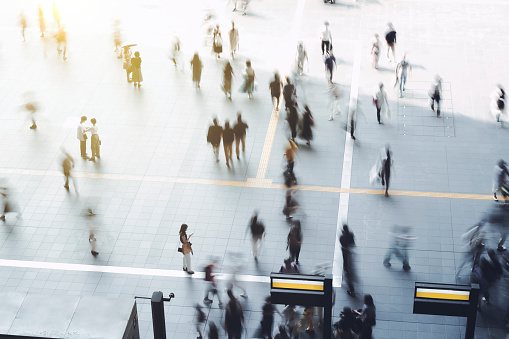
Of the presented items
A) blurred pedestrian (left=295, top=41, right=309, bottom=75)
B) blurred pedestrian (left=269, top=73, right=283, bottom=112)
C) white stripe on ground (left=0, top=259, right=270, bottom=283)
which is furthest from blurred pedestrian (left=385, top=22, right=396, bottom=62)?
white stripe on ground (left=0, top=259, right=270, bottom=283)

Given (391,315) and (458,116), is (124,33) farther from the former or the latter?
(391,315)

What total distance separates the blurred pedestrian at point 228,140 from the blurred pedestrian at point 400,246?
18.3 feet

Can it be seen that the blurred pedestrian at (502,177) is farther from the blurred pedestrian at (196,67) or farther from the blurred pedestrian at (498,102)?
the blurred pedestrian at (196,67)

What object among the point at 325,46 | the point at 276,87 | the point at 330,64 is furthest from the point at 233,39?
the point at 276,87

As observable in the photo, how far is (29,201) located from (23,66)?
29.6ft

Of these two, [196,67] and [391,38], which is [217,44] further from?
[391,38]

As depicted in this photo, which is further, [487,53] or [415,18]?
[415,18]

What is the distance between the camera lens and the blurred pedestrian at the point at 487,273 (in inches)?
687

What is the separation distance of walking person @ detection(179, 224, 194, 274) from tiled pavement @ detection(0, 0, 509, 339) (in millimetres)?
352

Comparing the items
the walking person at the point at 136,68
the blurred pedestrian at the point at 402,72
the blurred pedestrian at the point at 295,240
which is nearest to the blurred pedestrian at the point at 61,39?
the walking person at the point at 136,68

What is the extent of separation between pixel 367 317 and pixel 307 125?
900 cm

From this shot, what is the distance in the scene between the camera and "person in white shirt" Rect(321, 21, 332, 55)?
29.0 metres

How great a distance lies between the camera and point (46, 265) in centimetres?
1992

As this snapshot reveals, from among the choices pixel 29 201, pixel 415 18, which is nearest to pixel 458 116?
pixel 415 18
